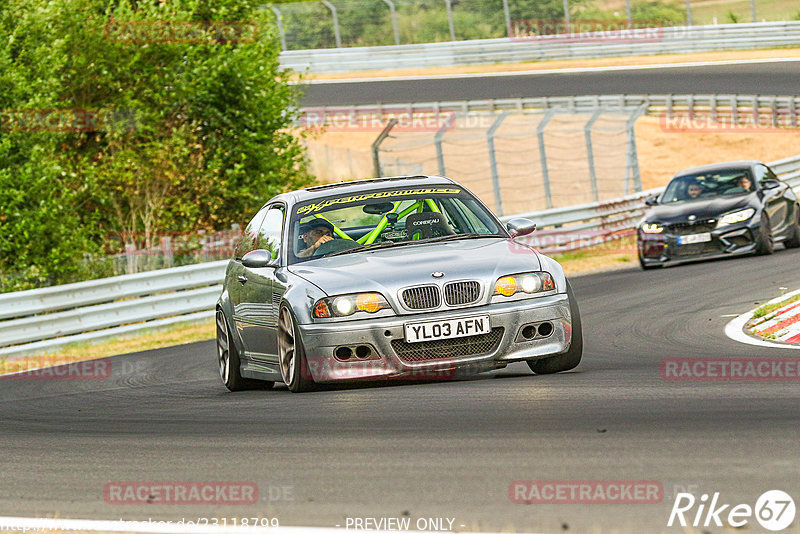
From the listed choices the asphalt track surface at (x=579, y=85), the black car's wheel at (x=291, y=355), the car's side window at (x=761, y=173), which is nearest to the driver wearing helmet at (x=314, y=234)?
the black car's wheel at (x=291, y=355)

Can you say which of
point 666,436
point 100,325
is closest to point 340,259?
point 666,436

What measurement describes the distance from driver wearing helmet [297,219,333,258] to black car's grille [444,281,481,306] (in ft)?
4.73

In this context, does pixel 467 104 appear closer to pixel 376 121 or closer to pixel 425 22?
pixel 376 121

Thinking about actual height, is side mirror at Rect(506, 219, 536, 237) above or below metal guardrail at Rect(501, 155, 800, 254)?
above

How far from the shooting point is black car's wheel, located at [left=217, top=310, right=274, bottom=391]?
33.0 feet

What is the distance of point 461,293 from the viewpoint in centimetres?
810

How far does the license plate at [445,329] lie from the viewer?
802 centimetres

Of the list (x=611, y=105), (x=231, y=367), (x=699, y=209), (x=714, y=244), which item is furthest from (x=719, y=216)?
(x=611, y=105)

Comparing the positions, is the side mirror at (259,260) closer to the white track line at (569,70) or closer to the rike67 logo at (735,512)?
the rike67 logo at (735,512)

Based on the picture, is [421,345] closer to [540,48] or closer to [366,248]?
[366,248]

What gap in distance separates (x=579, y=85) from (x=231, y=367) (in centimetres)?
3483

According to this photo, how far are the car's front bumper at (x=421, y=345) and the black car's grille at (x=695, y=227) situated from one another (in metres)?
10.5

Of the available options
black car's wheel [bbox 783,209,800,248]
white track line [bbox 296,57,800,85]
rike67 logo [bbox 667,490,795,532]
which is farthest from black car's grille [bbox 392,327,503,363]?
white track line [bbox 296,57,800,85]

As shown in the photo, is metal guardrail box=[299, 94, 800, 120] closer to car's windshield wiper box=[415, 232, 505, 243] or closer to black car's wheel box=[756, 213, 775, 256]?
black car's wheel box=[756, 213, 775, 256]
